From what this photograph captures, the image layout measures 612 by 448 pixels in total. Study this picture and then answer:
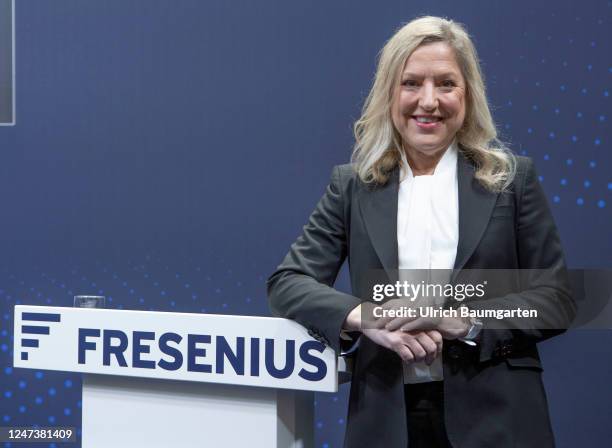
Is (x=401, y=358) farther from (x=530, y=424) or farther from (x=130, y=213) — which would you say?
(x=130, y=213)

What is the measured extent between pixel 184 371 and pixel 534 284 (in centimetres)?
76

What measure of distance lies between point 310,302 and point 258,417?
1.00 ft

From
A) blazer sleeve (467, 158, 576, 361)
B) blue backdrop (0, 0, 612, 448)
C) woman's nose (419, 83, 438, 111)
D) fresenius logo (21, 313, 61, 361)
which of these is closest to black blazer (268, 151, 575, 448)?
blazer sleeve (467, 158, 576, 361)

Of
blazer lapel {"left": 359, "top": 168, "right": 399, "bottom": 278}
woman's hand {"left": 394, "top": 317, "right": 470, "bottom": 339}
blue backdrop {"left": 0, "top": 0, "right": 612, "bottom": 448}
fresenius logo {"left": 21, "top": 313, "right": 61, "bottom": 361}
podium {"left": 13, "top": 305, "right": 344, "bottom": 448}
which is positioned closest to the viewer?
woman's hand {"left": 394, "top": 317, "right": 470, "bottom": 339}

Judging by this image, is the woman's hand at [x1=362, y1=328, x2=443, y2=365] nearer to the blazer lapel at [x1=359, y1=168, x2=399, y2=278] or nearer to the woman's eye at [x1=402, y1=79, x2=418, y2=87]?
the blazer lapel at [x1=359, y1=168, x2=399, y2=278]

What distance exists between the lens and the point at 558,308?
5.25 ft

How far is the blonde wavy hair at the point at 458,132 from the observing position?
1683 millimetres

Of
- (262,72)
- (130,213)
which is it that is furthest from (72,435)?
(262,72)

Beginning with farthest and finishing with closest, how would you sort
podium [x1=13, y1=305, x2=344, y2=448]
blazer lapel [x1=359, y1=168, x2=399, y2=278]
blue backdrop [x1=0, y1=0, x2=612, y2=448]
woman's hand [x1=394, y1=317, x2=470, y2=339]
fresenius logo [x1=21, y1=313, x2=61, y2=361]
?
blue backdrop [x1=0, y1=0, x2=612, y2=448] → fresenius logo [x1=21, y1=313, x2=61, y2=361] → podium [x1=13, y1=305, x2=344, y2=448] → blazer lapel [x1=359, y1=168, x2=399, y2=278] → woman's hand [x1=394, y1=317, x2=470, y2=339]

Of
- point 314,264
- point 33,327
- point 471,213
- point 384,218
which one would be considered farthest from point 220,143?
point 471,213

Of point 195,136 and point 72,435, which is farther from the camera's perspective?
point 72,435

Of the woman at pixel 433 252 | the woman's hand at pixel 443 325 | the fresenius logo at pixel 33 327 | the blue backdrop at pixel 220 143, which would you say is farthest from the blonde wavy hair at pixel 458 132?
the blue backdrop at pixel 220 143

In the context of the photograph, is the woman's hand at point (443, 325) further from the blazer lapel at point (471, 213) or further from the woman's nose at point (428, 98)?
the woman's nose at point (428, 98)

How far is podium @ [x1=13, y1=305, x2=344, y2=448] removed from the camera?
175 cm
